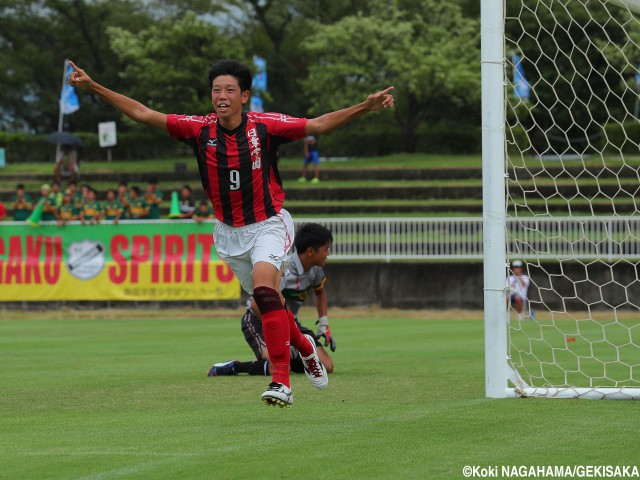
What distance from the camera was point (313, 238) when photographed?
11.3 m

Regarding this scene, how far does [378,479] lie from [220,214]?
3.30 m

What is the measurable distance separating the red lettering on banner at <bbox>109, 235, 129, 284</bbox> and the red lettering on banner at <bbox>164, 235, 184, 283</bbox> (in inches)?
39.0

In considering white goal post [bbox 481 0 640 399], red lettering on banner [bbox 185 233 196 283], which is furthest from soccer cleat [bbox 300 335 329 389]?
red lettering on banner [bbox 185 233 196 283]

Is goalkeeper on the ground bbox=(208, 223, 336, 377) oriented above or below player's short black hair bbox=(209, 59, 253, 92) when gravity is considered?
below

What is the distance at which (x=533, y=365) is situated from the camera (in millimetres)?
12312

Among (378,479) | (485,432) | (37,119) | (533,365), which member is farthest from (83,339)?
(37,119)

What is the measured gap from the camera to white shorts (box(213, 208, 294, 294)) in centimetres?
802

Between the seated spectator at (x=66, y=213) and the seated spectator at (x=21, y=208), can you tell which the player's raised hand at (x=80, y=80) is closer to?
the seated spectator at (x=66, y=213)

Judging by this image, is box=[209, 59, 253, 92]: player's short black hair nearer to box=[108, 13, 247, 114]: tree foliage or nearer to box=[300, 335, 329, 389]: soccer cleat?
box=[300, 335, 329, 389]: soccer cleat

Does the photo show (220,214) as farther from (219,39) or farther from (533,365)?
(219,39)

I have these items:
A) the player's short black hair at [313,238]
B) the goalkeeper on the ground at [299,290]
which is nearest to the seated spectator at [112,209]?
the goalkeeper on the ground at [299,290]

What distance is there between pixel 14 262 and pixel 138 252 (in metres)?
3.04

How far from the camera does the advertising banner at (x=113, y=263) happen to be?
2600 cm

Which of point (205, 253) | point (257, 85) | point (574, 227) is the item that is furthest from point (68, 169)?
point (574, 227)
